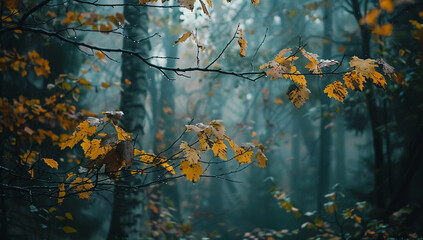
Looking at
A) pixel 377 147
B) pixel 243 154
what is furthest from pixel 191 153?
pixel 377 147

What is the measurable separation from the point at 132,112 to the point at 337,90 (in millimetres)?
3091

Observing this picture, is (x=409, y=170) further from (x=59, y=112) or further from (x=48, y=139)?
(x=48, y=139)

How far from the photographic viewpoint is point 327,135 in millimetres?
8500

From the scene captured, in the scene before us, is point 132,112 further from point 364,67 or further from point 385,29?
point 385,29

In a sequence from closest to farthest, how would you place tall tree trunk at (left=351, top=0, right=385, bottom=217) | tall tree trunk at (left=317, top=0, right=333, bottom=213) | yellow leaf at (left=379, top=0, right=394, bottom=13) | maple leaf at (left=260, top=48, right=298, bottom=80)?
yellow leaf at (left=379, top=0, right=394, bottom=13) → maple leaf at (left=260, top=48, right=298, bottom=80) → tall tree trunk at (left=351, top=0, right=385, bottom=217) → tall tree trunk at (left=317, top=0, right=333, bottom=213)

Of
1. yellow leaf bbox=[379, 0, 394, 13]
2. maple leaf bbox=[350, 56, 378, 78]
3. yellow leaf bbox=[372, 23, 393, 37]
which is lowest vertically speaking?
yellow leaf bbox=[372, 23, 393, 37]

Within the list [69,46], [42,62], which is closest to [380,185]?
[42,62]

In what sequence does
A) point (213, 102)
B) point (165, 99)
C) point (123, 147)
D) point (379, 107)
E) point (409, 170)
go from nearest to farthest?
point (123, 147) < point (409, 170) < point (379, 107) < point (165, 99) < point (213, 102)

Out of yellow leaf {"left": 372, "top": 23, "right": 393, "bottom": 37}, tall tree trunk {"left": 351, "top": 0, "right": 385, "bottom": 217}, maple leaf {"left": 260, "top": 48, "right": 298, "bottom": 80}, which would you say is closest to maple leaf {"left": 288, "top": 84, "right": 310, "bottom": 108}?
maple leaf {"left": 260, "top": 48, "right": 298, "bottom": 80}

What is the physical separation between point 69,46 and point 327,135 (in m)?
7.41

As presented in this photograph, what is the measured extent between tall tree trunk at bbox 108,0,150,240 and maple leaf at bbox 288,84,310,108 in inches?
103

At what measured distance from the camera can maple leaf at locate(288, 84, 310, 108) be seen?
1.68m

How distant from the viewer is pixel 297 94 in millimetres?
1699

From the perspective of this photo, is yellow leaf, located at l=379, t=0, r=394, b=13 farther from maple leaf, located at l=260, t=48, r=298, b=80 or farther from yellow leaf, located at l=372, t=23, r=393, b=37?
maple leaf, located at l=260, t=48, r=298, b=80
